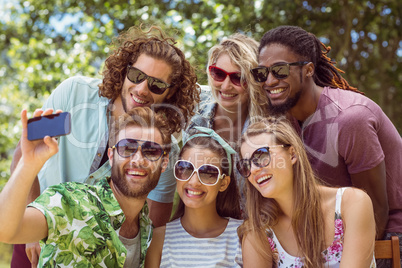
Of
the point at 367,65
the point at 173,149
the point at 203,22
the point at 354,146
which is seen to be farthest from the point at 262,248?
the point at 367,65

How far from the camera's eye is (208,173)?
3650mm

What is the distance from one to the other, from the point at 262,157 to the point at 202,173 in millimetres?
490

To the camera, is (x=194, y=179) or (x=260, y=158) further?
(x=194, y=179)

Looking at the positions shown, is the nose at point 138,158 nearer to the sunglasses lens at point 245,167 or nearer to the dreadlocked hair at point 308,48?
the sunglasses lens at point 245,167

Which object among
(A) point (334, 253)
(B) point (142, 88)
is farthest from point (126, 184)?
(A) point (334, 253)

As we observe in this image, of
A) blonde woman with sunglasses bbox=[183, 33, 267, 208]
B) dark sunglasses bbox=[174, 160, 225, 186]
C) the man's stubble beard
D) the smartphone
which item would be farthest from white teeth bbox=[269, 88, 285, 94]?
the smartphone

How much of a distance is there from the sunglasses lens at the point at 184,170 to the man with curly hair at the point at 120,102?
572 millimetres

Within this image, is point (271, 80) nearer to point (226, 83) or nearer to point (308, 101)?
point (308, 101)

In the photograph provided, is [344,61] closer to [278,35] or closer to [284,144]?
[278,35]

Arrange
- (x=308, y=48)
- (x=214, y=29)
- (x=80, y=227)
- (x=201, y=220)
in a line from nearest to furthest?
(x=80, y=227), (x=201, y=220), (x=308, y=48), (x=214, y=29)

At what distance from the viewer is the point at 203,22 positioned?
6551mm

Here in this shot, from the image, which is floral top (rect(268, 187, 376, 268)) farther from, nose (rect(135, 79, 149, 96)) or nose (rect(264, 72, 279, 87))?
nose (rect(135, 79, 149, 96))

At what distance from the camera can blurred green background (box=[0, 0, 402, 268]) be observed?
7047mm

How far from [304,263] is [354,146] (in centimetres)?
93
